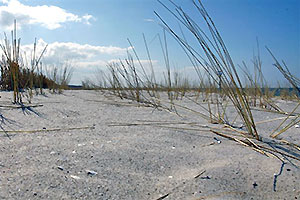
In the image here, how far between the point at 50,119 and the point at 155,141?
2.53ft

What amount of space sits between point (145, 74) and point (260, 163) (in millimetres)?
1776

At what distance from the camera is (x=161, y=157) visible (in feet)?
3.21

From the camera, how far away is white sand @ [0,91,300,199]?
2.35ft

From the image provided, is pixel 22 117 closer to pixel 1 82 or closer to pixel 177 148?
pixel 177 148

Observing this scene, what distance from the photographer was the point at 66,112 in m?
1.84

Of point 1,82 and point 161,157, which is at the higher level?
point 1,82

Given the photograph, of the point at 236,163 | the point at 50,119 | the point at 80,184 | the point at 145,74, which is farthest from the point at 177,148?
the point at 145,74

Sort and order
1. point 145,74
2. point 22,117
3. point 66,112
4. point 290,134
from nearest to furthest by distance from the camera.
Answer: point 290,134
point 22,117
point 66,112
point 145,74

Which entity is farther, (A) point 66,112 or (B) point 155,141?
(A) point 66,112

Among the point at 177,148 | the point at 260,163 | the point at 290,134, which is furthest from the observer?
the point at 290,134

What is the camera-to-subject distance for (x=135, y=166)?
89cm

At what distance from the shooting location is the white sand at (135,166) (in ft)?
2.35

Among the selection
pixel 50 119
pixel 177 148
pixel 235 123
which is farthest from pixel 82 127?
pixel 235 123

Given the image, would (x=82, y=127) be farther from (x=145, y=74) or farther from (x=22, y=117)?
(x=145, y=74)
